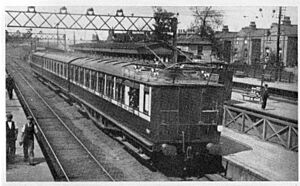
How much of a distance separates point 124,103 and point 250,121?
15.3 ft

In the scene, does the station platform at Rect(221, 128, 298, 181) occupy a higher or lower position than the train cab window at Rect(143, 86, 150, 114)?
lower

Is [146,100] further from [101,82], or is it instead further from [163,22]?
[163,22]

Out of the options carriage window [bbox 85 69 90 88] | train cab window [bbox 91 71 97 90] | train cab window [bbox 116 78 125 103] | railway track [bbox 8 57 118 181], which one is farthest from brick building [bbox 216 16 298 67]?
train cab window [bbox 116 78 125 103]

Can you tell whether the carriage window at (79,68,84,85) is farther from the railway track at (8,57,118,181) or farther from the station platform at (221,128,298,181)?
the station platform at (221,128,298,181)

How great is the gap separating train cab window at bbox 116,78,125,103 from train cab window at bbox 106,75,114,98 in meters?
0.52

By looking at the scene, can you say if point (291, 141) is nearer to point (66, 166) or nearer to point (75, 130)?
point (66, 166)

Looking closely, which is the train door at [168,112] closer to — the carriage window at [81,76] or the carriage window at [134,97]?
the carriage window at [134,97]

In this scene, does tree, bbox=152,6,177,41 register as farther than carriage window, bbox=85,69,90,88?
No

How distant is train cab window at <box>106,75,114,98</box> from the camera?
39.7 feet

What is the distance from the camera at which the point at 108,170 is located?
9.84 meters

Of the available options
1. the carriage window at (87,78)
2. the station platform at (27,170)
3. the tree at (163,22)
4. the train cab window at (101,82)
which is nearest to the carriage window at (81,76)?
the carriage window at (87,78)

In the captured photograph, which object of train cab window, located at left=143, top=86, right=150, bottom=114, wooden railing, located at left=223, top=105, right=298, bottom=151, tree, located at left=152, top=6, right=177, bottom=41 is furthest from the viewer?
tree, located at left=152, top=6, right=177, bottom=41

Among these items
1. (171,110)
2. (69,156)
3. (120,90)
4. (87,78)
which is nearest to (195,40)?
(87,78)

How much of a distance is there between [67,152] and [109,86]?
7.89 feet
